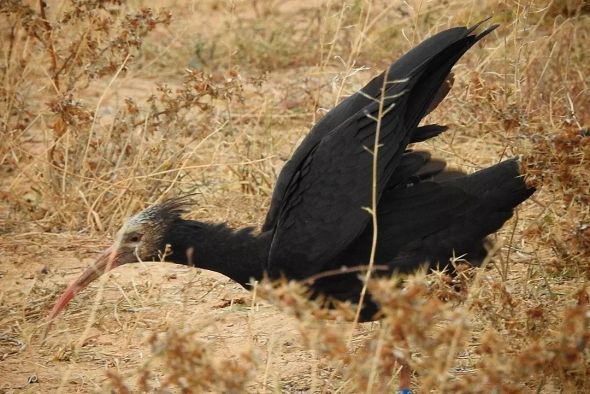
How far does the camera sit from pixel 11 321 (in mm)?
5332

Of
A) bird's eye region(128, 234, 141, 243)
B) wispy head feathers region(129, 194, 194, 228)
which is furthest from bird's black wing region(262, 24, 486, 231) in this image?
bird's eye region(128, 234, 141, 243)

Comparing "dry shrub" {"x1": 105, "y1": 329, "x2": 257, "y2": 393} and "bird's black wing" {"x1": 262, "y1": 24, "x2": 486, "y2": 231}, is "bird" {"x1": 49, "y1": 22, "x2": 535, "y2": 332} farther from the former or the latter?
"dry shrub" {"x1": 105, "y1": 329, "x2": 257, "y2": 393}

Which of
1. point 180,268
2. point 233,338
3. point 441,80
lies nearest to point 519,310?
point 441,80

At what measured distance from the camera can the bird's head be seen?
5.02 metres

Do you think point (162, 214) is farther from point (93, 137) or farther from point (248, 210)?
point (93, 137)

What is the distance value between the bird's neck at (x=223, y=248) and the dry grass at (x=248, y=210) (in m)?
0.26

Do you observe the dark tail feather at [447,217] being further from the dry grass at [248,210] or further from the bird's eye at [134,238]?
the bird's eye at [134,238]

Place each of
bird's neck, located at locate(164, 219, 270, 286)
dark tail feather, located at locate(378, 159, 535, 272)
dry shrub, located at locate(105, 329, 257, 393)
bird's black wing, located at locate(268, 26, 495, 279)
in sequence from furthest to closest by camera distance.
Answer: bird's neck, located at locate(164, 219, 270, 286) → dark tail feather, located at locate(378, 159, 535, 272) → bird's black wing, located at locate(268, 26, 495, 279) → dry shrub, located at locate(105, 329, 257, 393)

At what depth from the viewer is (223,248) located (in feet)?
16.0

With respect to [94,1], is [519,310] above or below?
below

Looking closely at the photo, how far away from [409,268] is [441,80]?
92 cm

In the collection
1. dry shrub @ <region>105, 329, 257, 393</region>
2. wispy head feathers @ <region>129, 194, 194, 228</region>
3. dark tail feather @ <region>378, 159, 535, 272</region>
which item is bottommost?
wispy head feathers @ <region>129, 194, 194, 228</region>

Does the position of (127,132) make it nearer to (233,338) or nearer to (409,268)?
(233,338)

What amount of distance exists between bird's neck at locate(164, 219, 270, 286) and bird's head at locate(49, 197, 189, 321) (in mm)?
55
